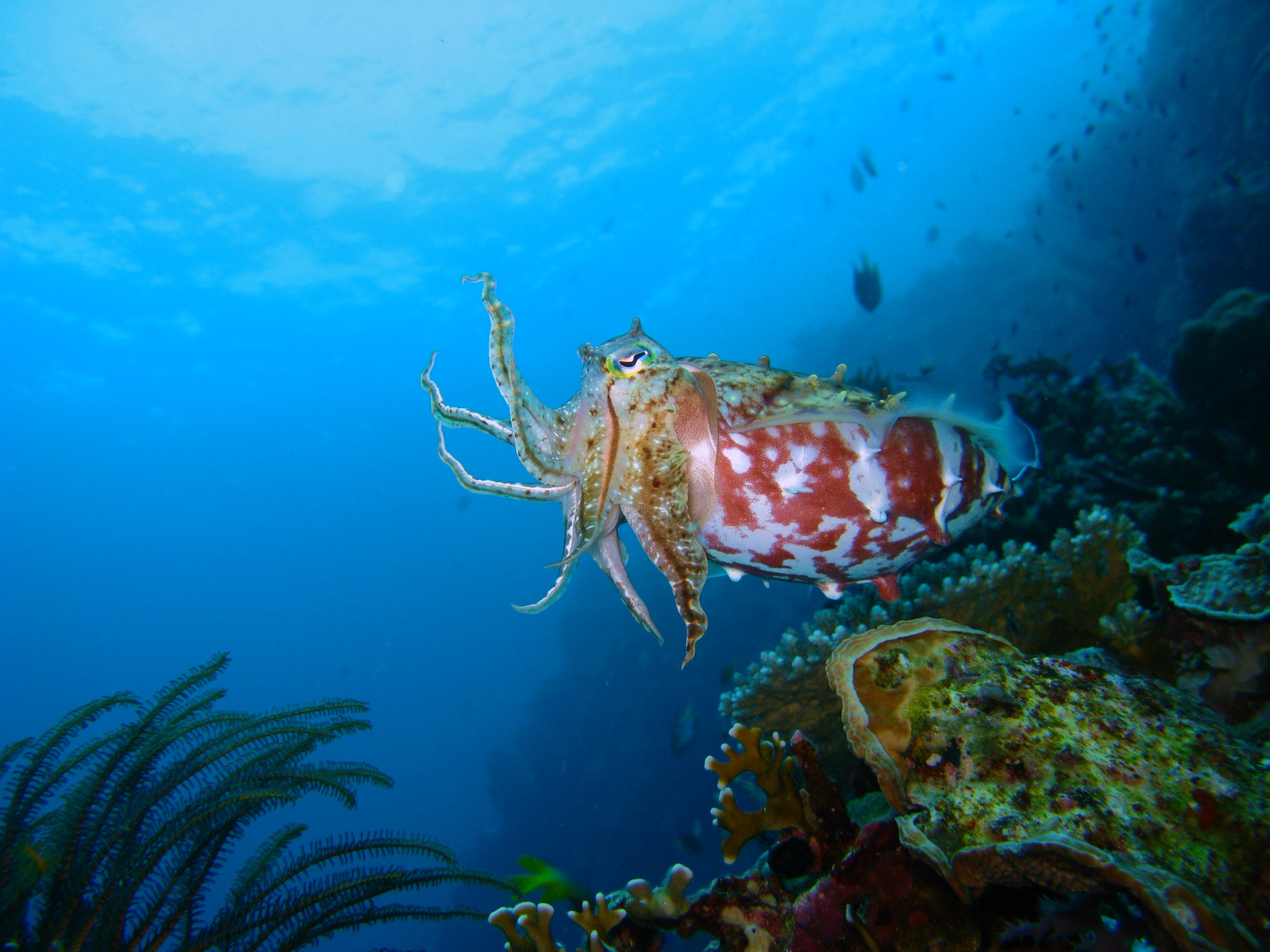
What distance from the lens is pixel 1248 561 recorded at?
114 inches

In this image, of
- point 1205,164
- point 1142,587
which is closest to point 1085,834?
point 1142,587

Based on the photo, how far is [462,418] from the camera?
8.59 feet

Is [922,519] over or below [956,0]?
below

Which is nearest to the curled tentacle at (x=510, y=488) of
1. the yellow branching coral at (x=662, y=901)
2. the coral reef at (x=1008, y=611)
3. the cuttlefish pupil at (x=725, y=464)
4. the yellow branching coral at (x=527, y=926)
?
the cuttlefish pupil at (x=725, y=464)

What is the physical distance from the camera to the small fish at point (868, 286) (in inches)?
566

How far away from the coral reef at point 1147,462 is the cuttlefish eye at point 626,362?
15.3 feet

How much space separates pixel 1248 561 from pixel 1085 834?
244cm

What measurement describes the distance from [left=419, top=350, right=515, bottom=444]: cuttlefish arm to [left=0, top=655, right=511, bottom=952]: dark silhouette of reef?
10.5 ft

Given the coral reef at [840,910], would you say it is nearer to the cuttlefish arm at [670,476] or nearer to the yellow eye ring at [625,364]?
the cuttlefish arm at [670,476]

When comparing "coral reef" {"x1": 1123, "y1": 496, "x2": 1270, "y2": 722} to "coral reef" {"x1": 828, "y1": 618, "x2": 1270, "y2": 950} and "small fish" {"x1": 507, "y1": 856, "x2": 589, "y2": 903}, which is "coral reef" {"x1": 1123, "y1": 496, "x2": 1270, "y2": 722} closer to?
"coral reef" {"x1": 828, "y1": 618, "x2": 1270, "y2": 950}

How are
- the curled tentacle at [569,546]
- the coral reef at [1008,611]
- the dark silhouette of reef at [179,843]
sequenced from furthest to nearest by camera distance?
the coral reef at [1008,611] < the dark silhouette of reef at [179,843] < the curled tentacle at [569,546]

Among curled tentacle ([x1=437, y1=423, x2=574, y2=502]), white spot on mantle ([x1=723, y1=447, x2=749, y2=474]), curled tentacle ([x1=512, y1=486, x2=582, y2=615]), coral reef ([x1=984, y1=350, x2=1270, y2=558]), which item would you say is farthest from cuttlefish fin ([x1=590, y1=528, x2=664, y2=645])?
coral reef ([x1=984, y1=350, x2=1270, y2=558])

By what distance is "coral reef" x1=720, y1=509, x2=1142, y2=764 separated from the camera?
3.77m

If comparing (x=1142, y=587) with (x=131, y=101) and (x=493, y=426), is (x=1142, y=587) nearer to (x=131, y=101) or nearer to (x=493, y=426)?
(x=493, y=426)
